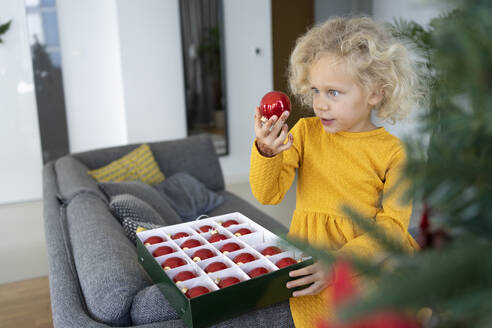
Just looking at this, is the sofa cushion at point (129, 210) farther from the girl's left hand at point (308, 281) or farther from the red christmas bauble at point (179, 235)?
the girl's left hand at point (308, 281)

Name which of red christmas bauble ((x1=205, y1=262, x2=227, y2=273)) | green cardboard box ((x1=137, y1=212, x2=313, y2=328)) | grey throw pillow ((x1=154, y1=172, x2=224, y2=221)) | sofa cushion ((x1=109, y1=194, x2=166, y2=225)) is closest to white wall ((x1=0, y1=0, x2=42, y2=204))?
grey throw pillow ((x1=154, y1=172, x2=224, y2=221))

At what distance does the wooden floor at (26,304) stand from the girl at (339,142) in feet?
5.61

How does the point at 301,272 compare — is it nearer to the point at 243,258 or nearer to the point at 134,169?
the point at 243,258

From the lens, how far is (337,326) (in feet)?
0.70

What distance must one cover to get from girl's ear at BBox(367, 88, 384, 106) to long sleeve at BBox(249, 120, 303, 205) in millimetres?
212

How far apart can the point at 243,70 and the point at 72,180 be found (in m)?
3.00

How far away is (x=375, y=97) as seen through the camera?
1.29 metres

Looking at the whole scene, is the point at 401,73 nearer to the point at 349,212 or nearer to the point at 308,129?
the point at 308,129

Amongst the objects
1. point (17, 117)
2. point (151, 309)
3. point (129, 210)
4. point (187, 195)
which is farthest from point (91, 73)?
point (151, 309)

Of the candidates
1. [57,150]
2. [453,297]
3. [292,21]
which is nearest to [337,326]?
[453,297]

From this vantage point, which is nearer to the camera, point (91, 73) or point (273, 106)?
point (273, 106)

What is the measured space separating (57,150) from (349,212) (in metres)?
4.58

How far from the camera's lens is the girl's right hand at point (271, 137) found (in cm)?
113

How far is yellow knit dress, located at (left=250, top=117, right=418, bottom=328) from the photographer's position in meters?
1.18
